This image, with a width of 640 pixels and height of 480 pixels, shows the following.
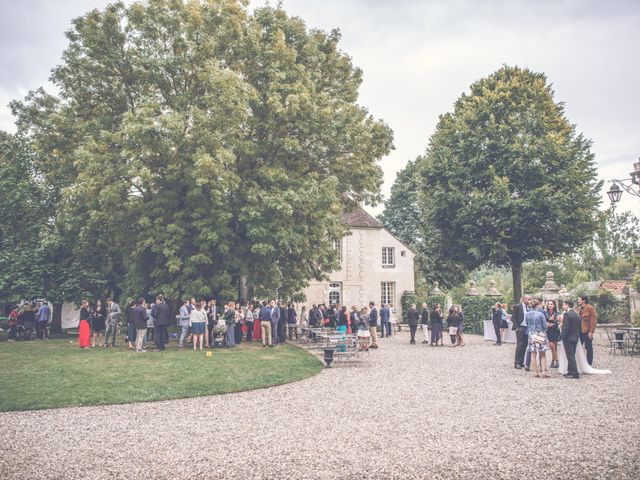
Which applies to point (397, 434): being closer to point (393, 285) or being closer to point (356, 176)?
point (356, 176)

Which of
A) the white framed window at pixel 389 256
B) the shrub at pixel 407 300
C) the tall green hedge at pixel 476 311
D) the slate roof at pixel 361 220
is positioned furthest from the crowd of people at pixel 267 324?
the slate roof at pixel 361 220

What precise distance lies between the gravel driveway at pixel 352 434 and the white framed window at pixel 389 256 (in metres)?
25.3

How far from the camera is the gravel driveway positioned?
19.8 ft

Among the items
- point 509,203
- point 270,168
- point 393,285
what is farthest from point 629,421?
point 393,285

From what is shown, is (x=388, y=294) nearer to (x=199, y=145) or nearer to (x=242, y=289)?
(x=242, y=289)

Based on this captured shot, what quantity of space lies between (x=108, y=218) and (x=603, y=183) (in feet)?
91.9

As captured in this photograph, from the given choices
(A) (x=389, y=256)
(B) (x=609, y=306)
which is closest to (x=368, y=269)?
(A) (x=389, y=256)

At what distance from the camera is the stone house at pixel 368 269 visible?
1427 inches

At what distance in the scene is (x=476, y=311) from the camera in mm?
28953

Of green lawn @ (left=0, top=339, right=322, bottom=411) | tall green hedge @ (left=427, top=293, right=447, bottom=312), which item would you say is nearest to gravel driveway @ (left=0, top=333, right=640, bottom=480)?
green lawn @ (left=0, top=339, right=322, bottom=411)

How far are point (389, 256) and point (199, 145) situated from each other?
22.0 m

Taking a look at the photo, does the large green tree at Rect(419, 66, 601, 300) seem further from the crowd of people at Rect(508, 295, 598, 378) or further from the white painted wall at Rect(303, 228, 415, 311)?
the crowd of people at Rect(508, 295, 598, 378)

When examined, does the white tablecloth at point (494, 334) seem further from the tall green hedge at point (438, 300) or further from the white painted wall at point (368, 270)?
the white painted wall at point (368, 270)

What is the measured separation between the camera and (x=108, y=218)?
18922 mm
